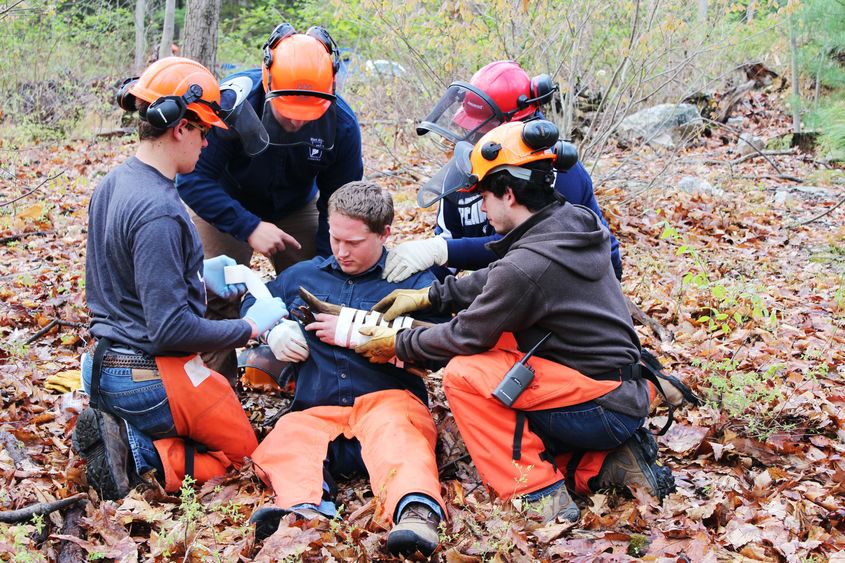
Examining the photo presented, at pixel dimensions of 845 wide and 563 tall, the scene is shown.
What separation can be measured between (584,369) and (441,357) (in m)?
0.69

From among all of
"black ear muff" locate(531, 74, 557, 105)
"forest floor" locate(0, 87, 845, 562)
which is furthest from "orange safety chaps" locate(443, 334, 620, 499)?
"black ear muff" locate(531, 74, 557, 105)

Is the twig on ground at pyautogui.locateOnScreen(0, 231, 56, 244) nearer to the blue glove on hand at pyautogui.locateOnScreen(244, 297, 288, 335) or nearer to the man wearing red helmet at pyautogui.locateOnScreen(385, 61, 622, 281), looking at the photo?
the blue glove on hand at pyautogui.locateOnScreen(244, 297, 288, 335)

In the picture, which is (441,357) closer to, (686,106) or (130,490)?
(130,490)

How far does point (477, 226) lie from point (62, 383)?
2709 millimetres

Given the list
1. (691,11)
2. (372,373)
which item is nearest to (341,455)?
(372,373)

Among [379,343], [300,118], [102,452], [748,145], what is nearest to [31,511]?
[102,452]

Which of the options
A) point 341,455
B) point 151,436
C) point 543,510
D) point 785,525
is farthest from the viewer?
point 341,455

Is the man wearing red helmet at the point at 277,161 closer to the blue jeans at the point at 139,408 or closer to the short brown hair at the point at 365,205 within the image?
the short brown hair at the point at 365,205

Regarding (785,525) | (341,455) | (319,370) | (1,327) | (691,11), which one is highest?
(691,11)

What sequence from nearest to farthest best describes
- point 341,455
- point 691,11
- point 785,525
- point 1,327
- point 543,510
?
point 785,525, point 543,510, point 341,455, point 1,327, point 691,11

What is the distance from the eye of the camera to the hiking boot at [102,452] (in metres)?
3.19

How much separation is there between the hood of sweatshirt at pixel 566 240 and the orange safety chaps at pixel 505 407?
0.47 metres

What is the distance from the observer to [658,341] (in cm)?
517

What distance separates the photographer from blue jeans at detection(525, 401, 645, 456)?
327 cm
